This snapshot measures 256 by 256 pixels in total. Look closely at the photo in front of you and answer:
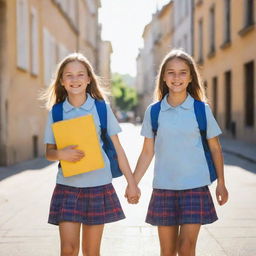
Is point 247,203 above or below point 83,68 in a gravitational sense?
below

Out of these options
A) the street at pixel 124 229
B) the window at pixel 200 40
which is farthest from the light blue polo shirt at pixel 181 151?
the window at pixel 200 40

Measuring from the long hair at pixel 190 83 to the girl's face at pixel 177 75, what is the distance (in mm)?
35

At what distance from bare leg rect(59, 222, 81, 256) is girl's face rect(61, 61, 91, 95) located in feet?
2.72

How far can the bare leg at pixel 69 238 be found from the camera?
3385 mm

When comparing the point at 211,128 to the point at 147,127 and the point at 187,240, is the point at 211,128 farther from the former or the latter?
the point at 187,240

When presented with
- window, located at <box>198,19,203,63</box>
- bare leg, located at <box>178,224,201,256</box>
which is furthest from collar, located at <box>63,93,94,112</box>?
window, located at <box>198,19,203,63</box>

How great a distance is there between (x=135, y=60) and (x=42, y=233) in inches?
3915

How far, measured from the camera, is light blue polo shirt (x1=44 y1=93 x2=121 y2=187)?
138 inches

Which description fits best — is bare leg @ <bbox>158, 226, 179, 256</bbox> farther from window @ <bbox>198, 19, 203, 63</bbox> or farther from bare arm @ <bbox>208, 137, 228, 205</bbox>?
window @ <bbox>198, 19, 203, 63</bbox>

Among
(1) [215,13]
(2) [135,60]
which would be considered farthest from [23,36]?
(2) [135,60]

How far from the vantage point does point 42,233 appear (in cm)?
562

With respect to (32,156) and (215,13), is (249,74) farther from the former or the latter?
(32,156)

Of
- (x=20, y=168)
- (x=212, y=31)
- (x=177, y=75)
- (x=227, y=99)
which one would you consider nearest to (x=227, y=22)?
(x=227, y=99)

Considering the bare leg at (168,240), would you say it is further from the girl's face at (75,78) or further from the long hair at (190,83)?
the girl's face at (75,78)
